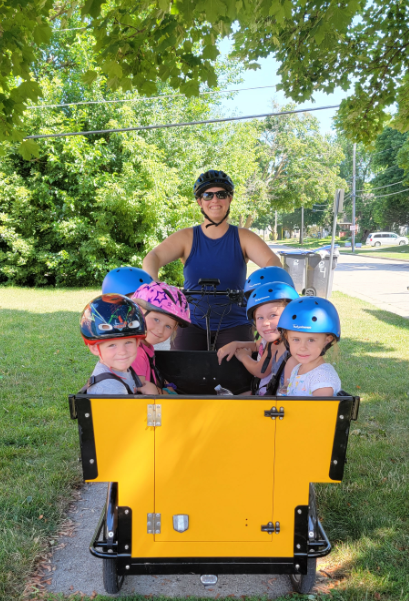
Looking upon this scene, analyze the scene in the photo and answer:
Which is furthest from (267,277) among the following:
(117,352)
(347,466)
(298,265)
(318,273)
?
(298,265)

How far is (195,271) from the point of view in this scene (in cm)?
415

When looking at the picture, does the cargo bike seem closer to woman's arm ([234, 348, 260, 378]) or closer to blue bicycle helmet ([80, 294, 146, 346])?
blue bicycle helmet ([80, 294, 146, 346])

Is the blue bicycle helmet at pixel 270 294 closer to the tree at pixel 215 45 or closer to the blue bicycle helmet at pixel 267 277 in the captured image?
the blue bicycle helmet at pixel 267 277

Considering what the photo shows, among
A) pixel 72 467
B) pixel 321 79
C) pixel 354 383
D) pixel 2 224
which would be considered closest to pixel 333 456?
pixel 72 467

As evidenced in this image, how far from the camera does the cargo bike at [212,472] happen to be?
2.33 metres

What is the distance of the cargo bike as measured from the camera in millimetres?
2326

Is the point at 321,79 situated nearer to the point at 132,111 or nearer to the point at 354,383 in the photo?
the point at 354,383

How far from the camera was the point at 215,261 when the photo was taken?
4129 millimetres

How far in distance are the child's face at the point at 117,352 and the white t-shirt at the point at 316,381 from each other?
0.89 metres

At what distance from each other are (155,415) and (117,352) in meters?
0.49

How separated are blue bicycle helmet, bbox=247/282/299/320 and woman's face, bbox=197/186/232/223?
93 centimetres

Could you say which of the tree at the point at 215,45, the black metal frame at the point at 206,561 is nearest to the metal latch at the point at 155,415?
the black metal frame at the point at 206,561

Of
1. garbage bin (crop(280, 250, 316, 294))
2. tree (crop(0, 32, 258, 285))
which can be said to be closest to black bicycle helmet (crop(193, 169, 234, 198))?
garbage bin (crop(280, 250, 316, 294))

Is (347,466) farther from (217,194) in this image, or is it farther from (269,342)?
(217,194)
